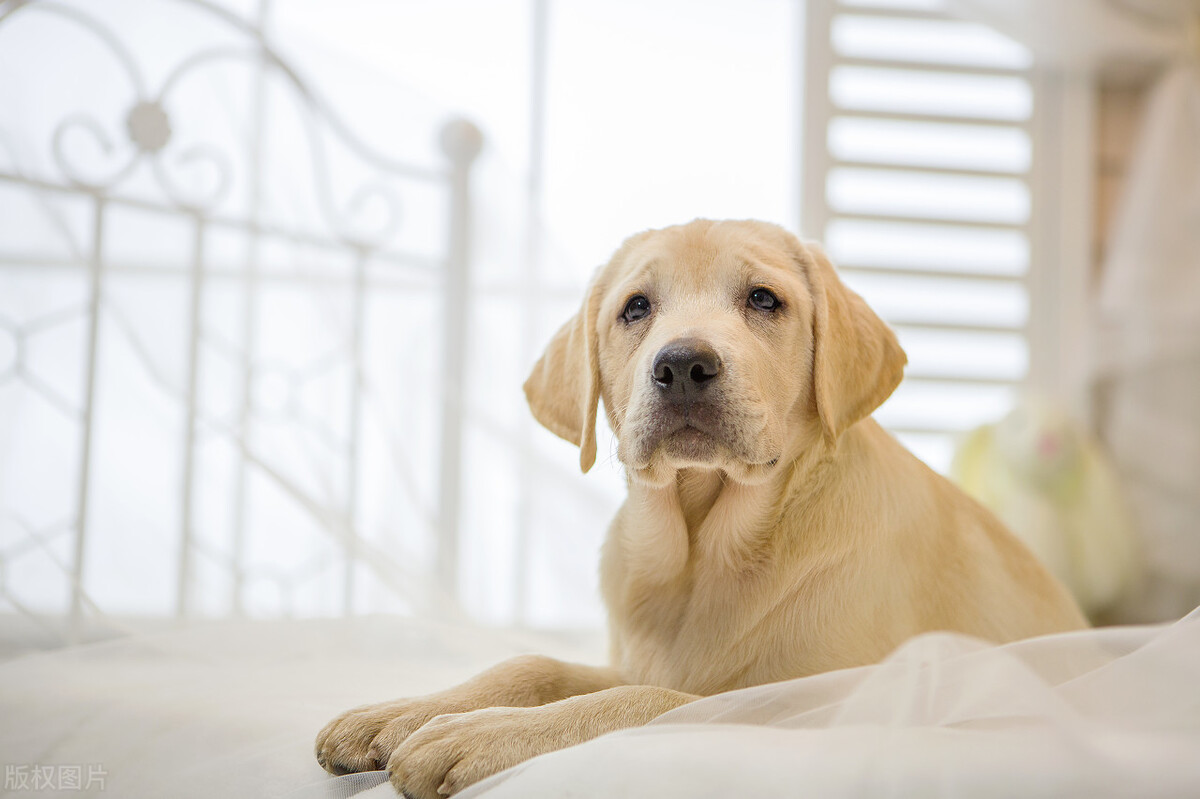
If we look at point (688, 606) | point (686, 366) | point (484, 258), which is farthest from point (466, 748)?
point (484, 258)

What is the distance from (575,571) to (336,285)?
4.06 ft

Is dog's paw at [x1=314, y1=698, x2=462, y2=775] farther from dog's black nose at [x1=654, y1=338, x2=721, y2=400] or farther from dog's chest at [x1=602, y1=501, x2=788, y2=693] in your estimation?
dog's black nose at [x1=654, y1=338, x2=721, y2=400]

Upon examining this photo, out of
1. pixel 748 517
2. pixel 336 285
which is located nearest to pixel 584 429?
pixel 748 517

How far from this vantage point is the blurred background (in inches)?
87.7

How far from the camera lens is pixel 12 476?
2.09 m

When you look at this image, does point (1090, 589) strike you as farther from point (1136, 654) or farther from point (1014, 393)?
point (1136, 654)

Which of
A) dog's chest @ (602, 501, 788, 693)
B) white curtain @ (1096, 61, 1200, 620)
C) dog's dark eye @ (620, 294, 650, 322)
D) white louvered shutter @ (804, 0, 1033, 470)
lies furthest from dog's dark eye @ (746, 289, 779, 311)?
white curtain @ (1096, 61, 1200, 620)

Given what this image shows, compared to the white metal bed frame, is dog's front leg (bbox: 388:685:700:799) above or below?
below

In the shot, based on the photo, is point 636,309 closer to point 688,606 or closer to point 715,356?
point 715,356

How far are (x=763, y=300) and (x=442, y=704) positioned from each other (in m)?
0.98

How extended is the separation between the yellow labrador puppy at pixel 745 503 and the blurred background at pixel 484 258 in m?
0.22

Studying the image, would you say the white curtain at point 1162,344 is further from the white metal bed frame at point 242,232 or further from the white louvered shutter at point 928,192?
the white metal bed frame at point 242,232

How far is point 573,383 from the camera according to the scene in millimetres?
1936

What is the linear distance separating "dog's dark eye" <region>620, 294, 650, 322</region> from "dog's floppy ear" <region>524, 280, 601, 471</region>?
0.09 meters
